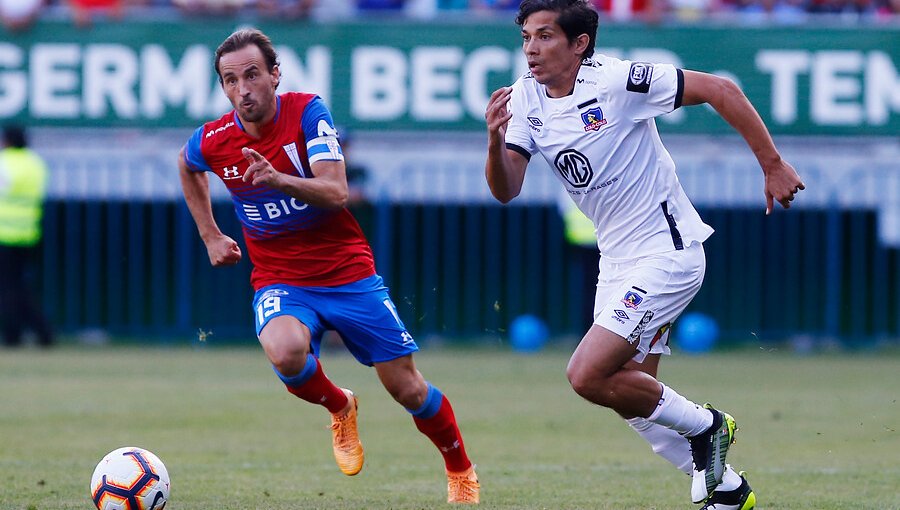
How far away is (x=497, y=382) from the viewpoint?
14422mm

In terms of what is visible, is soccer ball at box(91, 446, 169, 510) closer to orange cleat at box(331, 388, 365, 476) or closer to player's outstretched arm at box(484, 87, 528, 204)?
orange cleat at box(331, 388, 365, 476)

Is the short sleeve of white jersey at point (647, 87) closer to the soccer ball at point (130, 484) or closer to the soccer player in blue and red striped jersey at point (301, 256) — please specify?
the soccer player in blue and red striped jersey at point (301, 256)

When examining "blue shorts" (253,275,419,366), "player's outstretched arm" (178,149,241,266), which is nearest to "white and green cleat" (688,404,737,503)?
"blue shorts" (253,275,419,366)

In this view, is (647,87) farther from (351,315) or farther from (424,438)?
(424,438)

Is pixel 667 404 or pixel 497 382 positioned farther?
pixel 497 382

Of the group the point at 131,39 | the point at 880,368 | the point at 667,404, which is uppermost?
the point at 131,39

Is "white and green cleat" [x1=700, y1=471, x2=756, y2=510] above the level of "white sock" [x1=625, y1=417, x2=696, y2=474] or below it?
below

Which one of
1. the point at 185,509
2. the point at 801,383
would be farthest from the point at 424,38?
the point at 185,509

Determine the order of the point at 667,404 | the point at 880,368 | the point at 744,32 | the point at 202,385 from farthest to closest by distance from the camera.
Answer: the point at 744,32
the point at 880,368
the point at 202,385
the point at 667,404

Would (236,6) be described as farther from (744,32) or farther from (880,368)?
(880,368)

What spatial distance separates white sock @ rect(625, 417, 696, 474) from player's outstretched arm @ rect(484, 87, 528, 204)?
127 cm

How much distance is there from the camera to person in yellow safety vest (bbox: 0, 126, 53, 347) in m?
16.8

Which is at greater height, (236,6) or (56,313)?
(236,6)

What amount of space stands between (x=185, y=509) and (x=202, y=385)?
22.8ft
